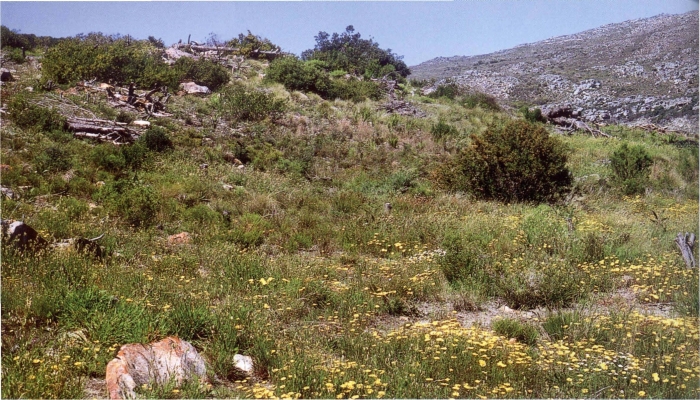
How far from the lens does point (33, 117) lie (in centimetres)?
1239

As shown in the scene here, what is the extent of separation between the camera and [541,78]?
42.7m

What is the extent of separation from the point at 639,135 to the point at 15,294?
86.2ft

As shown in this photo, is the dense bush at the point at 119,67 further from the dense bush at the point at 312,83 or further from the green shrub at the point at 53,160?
the green shrub at the point at 53,160

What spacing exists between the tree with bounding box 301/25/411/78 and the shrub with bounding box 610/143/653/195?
17.3 meters

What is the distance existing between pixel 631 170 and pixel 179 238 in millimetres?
12891

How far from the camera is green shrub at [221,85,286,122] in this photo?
17.9m

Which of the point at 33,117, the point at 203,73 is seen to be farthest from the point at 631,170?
the point at 203,73

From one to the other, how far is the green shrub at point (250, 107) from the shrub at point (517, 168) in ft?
27.2

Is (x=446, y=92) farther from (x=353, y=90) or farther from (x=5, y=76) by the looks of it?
(x=5, y=76)

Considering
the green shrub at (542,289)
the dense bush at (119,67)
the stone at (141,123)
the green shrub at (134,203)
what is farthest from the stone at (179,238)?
the dense bush at (119,67)

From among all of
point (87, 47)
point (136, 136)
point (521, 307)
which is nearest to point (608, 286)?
point (521, 307)

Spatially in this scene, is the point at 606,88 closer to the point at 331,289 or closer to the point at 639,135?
the point at 639,135

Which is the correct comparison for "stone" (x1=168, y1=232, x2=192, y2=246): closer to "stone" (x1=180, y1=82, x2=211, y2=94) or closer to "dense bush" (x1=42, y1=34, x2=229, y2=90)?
"dense bush" (x1=42, y1=34, x2=229, y2=90)

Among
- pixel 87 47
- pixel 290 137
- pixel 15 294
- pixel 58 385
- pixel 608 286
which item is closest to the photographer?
pixel 58 385
